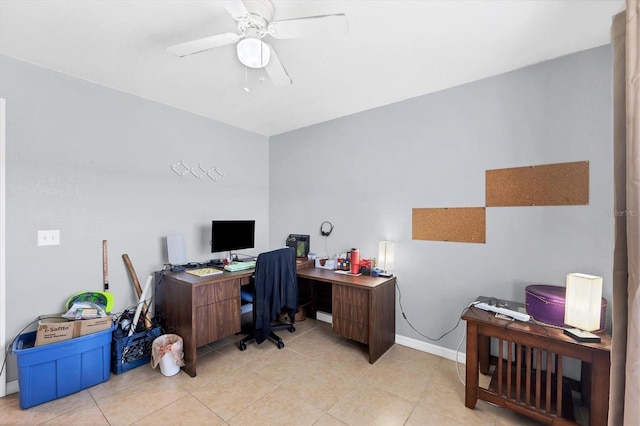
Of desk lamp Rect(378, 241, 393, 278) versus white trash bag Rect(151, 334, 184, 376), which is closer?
white trash bag Rect(151, 334, 184, 376)

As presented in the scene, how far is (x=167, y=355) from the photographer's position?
2.16 metres

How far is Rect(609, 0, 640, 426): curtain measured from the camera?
2.63 ft

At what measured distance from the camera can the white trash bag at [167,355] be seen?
2166mm

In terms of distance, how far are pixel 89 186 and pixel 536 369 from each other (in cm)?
361

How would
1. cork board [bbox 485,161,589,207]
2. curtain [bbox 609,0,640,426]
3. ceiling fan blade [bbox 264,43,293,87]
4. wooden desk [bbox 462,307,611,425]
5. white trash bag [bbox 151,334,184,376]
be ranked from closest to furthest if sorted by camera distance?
curtain [bbox 609,0,640,426] → wooden desk [bbox 462,307,611,425] → ceiling fan blade [bbox 264,43,293,87] → cork board [bbox 485,161,589,207] → white trash bag [bbox 151,334,184,376]

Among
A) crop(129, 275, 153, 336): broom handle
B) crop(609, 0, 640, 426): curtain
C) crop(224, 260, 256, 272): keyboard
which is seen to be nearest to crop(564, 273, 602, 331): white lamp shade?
crop(609, 0, 640, 426): curtain

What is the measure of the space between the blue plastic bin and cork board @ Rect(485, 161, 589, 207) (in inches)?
133

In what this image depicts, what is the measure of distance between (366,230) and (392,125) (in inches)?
45.9

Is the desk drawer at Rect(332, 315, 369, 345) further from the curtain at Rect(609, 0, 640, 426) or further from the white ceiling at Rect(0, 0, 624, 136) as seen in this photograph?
the white ceiling at Rect(0, 0, 624, 136)

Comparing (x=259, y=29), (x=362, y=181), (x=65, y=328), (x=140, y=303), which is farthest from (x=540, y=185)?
(x=65, y=328)

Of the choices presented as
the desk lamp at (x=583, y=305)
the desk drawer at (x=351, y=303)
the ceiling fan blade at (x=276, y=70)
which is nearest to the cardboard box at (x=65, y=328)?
the desk drawer at (x=351, y=303)

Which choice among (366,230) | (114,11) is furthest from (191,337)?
(114,11)

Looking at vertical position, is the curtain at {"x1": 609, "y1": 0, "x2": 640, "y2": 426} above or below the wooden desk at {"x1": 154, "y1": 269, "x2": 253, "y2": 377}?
above

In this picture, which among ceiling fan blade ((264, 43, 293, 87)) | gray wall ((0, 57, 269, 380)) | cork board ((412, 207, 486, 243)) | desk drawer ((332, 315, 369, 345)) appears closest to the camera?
ceiling fan blade ((264, 43, 293, 87))
